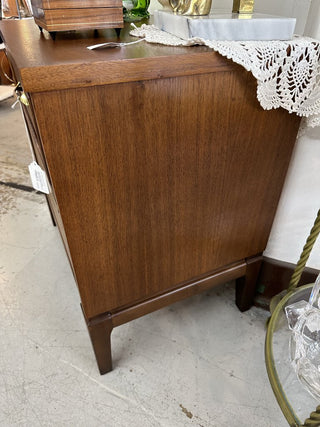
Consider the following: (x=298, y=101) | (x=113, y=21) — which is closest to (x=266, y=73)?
(x=298, y=101)

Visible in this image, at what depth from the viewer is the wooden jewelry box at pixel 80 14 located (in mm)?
542

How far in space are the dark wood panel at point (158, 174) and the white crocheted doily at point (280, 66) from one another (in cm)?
4

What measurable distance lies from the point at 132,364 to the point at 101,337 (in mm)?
179

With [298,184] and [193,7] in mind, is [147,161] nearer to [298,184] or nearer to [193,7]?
[193,7]

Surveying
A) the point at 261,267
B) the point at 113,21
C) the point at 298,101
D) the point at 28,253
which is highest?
the point at 113,21

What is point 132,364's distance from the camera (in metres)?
0.84

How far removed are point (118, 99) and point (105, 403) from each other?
68 centimetres

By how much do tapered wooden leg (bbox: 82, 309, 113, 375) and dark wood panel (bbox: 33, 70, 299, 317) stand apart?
0.04 metres

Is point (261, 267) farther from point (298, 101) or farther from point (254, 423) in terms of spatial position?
point (298, 101)

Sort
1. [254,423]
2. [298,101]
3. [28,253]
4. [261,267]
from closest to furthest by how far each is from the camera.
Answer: [298,101] < [254,423] < [261,267] < [28,253]

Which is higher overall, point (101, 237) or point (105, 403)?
point (101, 237)

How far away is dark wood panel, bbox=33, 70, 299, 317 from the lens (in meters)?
0.46

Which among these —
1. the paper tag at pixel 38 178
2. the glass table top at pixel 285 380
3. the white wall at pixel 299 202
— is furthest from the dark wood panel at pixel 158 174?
the paper tag at pixel 38 178

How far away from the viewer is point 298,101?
53 centimetres
